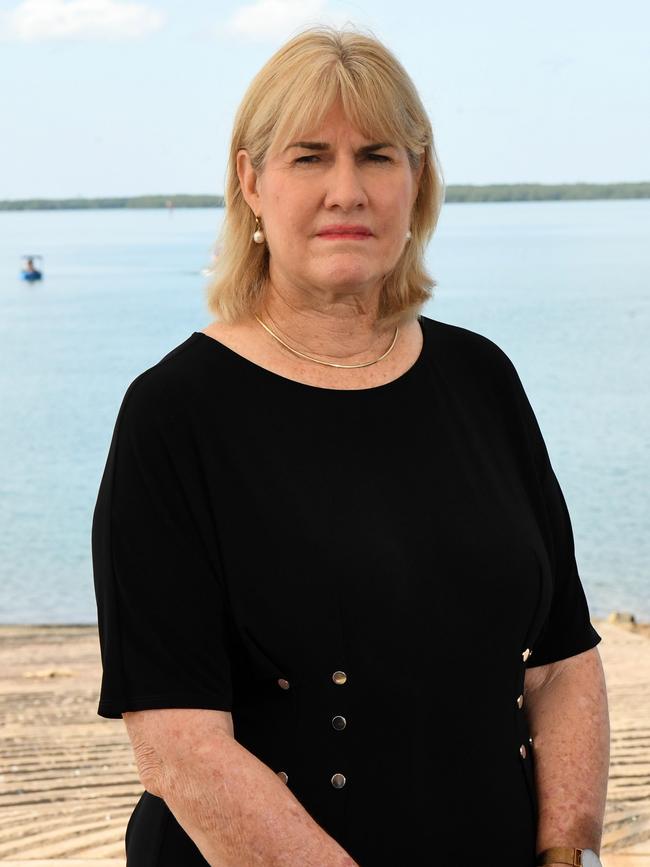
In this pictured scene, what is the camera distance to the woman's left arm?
2.04 metres

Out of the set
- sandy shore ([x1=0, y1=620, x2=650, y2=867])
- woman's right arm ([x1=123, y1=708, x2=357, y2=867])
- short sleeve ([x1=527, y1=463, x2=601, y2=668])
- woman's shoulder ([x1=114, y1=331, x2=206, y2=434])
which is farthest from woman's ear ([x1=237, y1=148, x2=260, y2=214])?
sandy shore ([x1=0, y1=620, x2=650, y2=867])

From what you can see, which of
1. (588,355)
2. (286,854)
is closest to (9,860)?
(286,854)

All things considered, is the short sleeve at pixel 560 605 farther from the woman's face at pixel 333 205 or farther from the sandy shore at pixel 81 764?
the sandy shore at pixel 81 764

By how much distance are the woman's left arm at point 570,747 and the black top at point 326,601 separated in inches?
1.4

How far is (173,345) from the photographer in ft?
105

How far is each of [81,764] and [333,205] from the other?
3.06m

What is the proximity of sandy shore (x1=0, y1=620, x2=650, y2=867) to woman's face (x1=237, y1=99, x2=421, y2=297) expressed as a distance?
1.72 metres

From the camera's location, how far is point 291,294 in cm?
210

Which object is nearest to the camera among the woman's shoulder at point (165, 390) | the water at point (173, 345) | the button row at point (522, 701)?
the woman's shoulder at point (165, 390)

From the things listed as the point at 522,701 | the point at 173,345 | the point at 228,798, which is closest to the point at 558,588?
the point at 522,701

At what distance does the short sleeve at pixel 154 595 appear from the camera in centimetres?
183

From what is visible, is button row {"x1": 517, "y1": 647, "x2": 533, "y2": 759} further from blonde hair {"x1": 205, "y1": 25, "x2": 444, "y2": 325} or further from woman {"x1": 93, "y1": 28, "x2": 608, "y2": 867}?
blonde hair {"x1": 205, "y1": 25, "x2": 444, "y2": 325}

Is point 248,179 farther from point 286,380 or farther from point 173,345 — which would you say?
point 173,345

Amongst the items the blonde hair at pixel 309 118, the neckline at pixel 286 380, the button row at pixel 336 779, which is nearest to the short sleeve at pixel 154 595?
the button row at pixel 336 779
